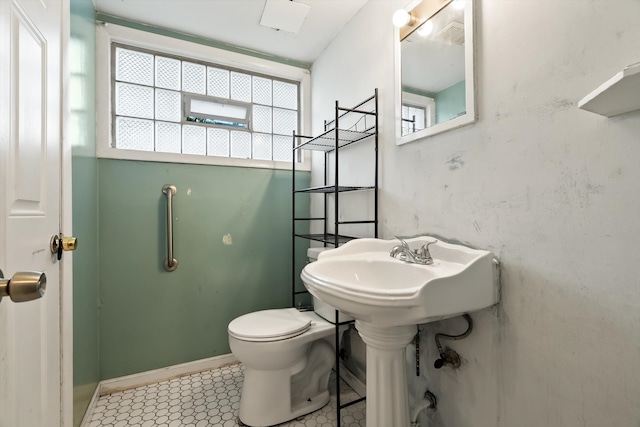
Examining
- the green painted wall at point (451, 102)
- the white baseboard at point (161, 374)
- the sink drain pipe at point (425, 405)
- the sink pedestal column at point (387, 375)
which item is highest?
the green painted wall at point (451, 102)

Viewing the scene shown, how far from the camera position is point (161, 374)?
5.64 feet

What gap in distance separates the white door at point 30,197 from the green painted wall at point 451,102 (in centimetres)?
120

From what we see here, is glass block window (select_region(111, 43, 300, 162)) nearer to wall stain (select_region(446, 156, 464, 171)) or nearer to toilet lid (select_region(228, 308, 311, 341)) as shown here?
toilet lid (select_region(228, 308, 311, 341))

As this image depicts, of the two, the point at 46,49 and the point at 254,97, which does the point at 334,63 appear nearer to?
the point at 254,97

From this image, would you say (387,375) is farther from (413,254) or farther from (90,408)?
(90,408)

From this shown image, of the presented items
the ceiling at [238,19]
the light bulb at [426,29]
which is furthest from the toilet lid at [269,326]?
the ceiling at [238,19]

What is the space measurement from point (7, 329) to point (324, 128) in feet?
5.68

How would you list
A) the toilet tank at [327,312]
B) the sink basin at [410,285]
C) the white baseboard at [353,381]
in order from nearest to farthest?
1. the sink basin at [410,285]
2. the toilet tank at [327,312]
3. the white baseboard at [353,381]

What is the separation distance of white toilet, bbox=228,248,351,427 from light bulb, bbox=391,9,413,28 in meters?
1.40

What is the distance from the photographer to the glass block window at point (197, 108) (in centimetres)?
175

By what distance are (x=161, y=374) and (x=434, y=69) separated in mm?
2203

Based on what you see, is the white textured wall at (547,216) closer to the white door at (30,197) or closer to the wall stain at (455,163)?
the wall stain at (455,163)

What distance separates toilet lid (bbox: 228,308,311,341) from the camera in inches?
51.1

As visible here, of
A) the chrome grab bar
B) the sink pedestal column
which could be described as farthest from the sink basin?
the chrome grab bar
